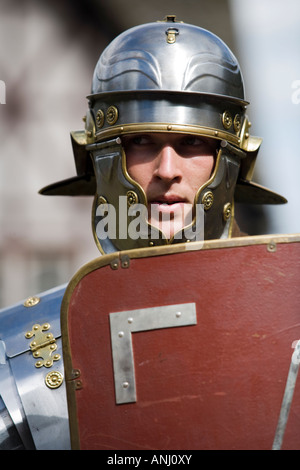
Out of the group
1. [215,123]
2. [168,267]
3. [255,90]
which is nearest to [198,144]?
[215,123]

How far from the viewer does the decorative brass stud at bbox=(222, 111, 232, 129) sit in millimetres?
3764

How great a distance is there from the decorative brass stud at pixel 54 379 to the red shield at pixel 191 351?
1.82 feet

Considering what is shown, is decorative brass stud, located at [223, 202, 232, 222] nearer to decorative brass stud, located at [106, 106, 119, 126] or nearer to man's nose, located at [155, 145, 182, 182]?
man's nose, located at [155, 145, 182, 182]

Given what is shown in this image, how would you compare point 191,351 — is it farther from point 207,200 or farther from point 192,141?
point 192,141

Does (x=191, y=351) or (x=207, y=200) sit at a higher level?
(x=207, y=200)

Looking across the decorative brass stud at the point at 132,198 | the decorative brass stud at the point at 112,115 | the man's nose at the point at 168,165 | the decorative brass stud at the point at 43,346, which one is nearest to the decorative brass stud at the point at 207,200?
the man's nose at the point at 168,165

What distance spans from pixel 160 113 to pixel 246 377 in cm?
125

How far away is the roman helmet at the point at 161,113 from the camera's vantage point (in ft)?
12.0

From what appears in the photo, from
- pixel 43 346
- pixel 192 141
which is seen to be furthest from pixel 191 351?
pixel 192 141

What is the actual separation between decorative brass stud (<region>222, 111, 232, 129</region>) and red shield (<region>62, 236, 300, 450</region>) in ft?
3.40

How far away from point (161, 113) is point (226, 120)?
30 centimetres

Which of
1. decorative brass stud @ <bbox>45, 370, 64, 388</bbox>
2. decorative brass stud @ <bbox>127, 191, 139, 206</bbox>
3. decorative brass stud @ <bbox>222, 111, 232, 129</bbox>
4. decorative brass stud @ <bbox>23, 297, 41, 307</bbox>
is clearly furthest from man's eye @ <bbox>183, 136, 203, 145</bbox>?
decorative brass stud @ <bbox>45, 370, 64, 388</bbox>

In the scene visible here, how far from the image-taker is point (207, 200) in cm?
368

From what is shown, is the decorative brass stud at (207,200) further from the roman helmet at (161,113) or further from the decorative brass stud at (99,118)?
the decorative brass stud at (99,118)
